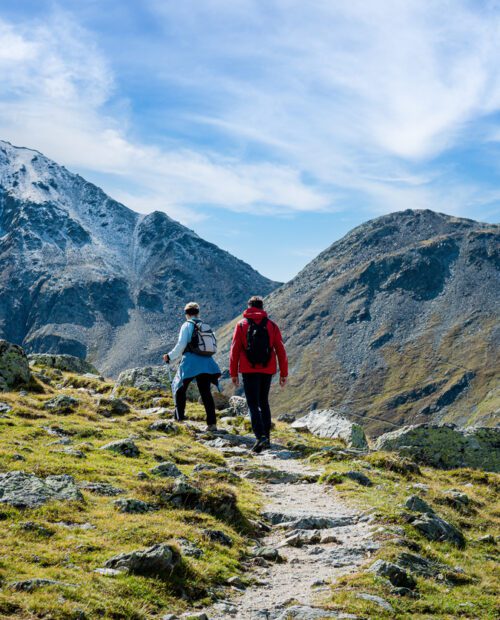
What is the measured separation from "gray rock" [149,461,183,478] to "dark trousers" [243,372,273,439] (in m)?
5.61

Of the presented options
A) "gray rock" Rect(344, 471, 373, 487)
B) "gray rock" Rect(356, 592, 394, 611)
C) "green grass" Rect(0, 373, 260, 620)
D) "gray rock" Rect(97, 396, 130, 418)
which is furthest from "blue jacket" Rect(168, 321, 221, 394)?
"gray rock" Rect(356, 592, 394, 611)

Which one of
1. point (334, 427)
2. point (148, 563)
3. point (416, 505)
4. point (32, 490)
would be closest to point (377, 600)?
point (148, 563)

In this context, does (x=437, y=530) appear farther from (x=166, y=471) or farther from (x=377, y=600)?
(x=166, y=471)

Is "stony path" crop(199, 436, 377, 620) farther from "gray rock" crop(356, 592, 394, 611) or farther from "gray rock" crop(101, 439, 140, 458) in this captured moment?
"gray rock" crop(101, 439, 140, 458)

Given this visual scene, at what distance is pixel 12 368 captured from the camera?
78.0 ft

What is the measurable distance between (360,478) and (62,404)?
10.6 meters

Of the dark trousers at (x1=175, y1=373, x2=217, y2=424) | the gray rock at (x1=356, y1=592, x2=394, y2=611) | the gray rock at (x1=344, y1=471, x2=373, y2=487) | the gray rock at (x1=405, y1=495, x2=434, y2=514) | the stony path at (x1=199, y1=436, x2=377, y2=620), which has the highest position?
the dark trousers at (x1=175, y1=373, x2=217, y2=424)

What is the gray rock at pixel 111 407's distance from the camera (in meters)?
21.5

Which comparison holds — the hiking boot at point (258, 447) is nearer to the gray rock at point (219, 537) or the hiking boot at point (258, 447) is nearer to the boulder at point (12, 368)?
the gray rock at point (219, 537)

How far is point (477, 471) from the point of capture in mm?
20531

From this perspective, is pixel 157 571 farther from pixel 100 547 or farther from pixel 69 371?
pixel 69 371

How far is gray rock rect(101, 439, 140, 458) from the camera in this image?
15281mm

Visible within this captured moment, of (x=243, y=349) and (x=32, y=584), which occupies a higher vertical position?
(x=243, y=349)

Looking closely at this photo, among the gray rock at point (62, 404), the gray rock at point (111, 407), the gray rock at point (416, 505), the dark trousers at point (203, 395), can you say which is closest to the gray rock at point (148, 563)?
the gray rock at point (416, 505)
